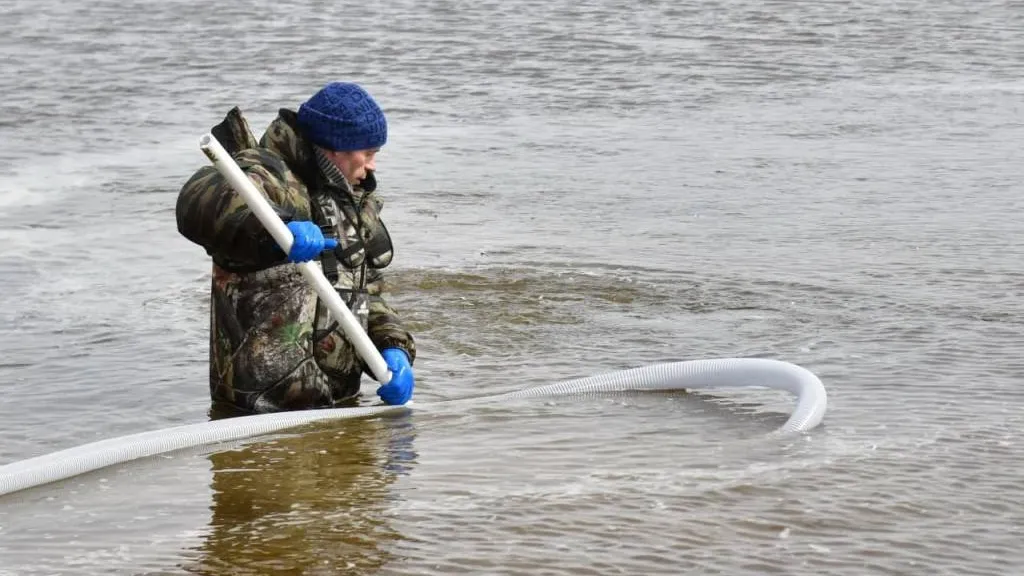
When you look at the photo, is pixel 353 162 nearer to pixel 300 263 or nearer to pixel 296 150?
pixel 296 150

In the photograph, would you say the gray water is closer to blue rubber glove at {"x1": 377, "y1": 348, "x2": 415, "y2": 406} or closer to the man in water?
blue rubber glove at {"x1": 377, "y1": 348, "x2": 415, "y2": 406}

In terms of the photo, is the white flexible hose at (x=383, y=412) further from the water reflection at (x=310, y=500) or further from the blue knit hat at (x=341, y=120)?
the blue knit hat at (x=341, y=120)

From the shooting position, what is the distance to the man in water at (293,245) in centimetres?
530

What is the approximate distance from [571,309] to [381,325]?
2499mm

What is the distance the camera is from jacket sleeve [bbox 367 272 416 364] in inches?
241

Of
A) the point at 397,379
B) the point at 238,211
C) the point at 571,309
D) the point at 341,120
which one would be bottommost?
the point at 571,309

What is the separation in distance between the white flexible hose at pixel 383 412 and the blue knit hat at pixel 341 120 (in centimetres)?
105

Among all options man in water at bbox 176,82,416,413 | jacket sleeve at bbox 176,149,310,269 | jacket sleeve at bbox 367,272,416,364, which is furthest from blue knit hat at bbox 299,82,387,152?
jacket sleeve at bbox 367,272,416,364

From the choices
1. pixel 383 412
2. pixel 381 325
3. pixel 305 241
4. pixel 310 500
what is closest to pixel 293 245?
pixel 305 241

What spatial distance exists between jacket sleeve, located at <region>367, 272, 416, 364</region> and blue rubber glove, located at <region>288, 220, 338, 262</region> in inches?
32.6

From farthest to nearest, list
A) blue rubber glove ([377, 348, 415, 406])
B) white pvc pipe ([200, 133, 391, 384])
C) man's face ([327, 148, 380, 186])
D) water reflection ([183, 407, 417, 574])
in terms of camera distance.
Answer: blue rubber glove ([377, 348, 415, 406])
man's face ([327, 148, 380, 186])
white pvc pipe ([200, 133, 391, 384])
water reflection ([183, 407, 417, 574])

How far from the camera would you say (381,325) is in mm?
6145

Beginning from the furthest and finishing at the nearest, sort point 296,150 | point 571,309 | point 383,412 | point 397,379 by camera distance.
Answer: point 571,309
point 383,412
point 397,379
point 296,150

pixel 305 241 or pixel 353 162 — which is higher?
pixel 353 162
